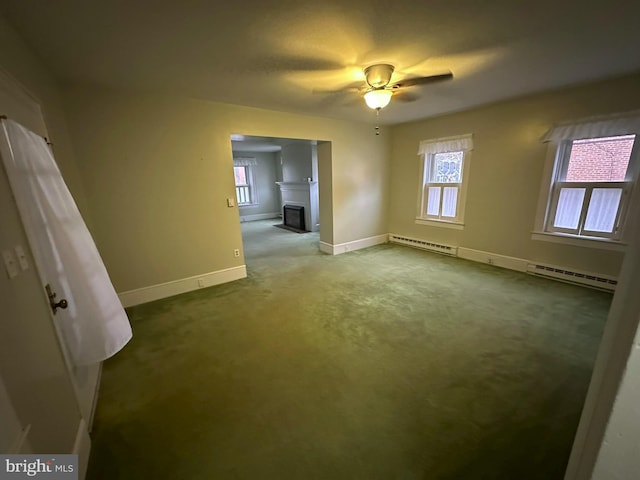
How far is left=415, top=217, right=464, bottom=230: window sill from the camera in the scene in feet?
14.4

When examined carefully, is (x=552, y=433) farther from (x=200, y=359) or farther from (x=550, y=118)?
(x=550, y=118)

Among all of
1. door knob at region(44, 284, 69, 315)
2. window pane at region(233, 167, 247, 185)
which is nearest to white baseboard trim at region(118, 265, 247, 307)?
door knob at region(44, 284, 69, 315)

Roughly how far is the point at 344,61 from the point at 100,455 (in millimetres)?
3096

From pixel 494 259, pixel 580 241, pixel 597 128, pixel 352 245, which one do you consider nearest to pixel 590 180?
pixel 597 128

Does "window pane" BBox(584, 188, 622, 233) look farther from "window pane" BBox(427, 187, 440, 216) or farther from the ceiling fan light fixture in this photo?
the ceiling fan light fixture

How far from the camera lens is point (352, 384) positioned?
6.06 ft

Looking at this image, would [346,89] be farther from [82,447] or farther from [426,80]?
[82,447]

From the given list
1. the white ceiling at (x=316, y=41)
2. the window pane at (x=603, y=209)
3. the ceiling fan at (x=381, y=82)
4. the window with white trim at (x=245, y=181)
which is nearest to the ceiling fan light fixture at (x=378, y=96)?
the ceiling fan at (x=381, y=82)

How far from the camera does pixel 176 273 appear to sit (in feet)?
10.9

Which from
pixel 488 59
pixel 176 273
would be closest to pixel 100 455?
pixel 176 273

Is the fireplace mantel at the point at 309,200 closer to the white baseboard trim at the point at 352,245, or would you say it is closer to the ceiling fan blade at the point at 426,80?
the white baseboard trim at the point at 352,245

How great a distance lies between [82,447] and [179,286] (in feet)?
7.06

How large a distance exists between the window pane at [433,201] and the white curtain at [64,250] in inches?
184

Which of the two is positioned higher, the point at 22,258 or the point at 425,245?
the point at 22,258
